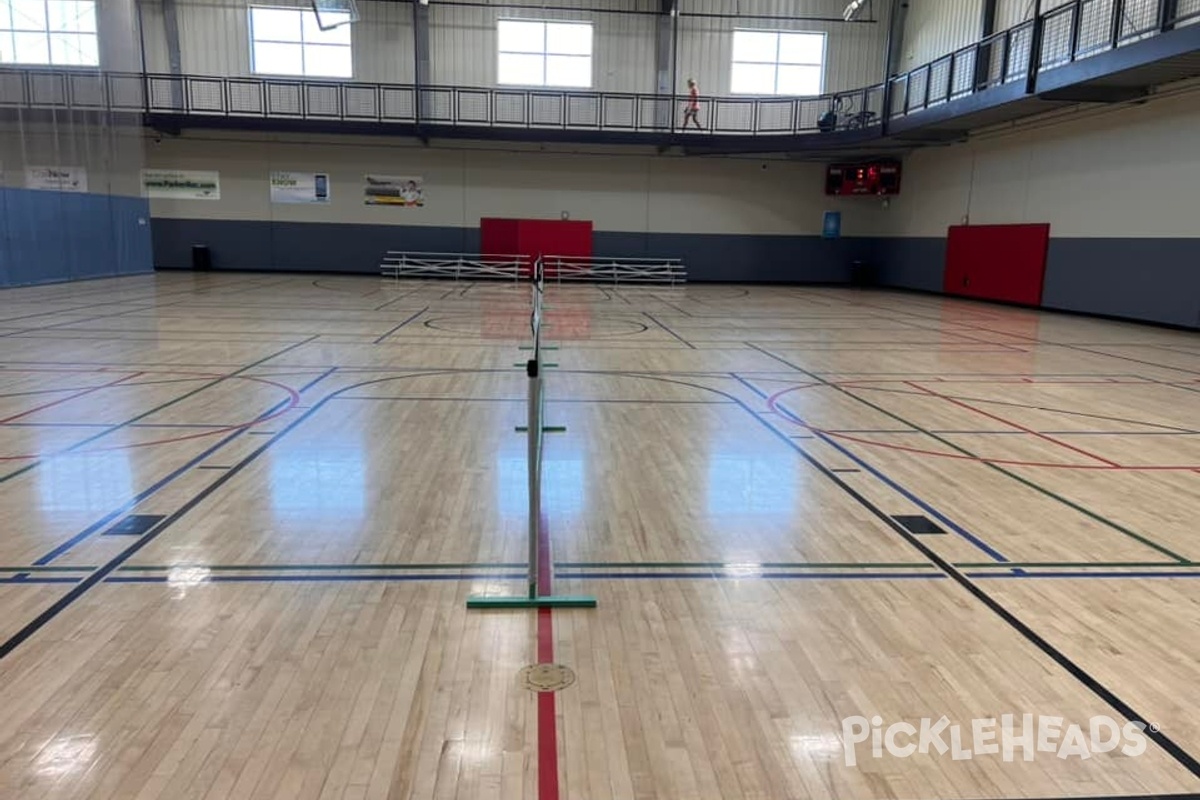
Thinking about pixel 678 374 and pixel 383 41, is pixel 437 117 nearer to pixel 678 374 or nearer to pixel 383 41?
pixel 383 41

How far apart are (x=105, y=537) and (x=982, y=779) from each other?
167 inches

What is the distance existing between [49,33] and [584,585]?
24437 mm

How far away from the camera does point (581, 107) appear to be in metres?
26.8

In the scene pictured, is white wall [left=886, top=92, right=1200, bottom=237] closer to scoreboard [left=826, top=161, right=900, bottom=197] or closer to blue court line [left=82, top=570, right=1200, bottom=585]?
scoreboard [left=826, top=161, right=900, bottom=197]

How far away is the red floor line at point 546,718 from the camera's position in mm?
2553

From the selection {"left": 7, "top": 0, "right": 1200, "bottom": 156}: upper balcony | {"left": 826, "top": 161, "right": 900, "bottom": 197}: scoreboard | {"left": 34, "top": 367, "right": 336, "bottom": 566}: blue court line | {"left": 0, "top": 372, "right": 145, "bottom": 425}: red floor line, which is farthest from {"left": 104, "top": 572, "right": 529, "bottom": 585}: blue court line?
{"left": 826, "top": 161, "right": 900, "bottom": 197}: scoreboard

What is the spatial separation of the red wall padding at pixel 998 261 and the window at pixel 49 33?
23.9m

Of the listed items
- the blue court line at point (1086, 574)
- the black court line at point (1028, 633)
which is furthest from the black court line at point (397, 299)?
the blue court line at point (1086, 574)

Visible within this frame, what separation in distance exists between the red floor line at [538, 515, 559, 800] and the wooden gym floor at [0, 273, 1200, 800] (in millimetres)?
11

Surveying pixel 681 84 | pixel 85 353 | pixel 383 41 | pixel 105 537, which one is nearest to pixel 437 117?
pixel 383 41

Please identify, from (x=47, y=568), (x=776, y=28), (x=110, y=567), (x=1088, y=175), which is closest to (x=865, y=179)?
(x=776, y=28)

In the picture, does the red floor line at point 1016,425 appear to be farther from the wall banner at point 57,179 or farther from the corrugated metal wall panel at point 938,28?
the wall banner at point 57,179

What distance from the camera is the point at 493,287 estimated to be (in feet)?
79.5

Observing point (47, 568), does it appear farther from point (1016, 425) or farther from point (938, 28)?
point (938, 28)
